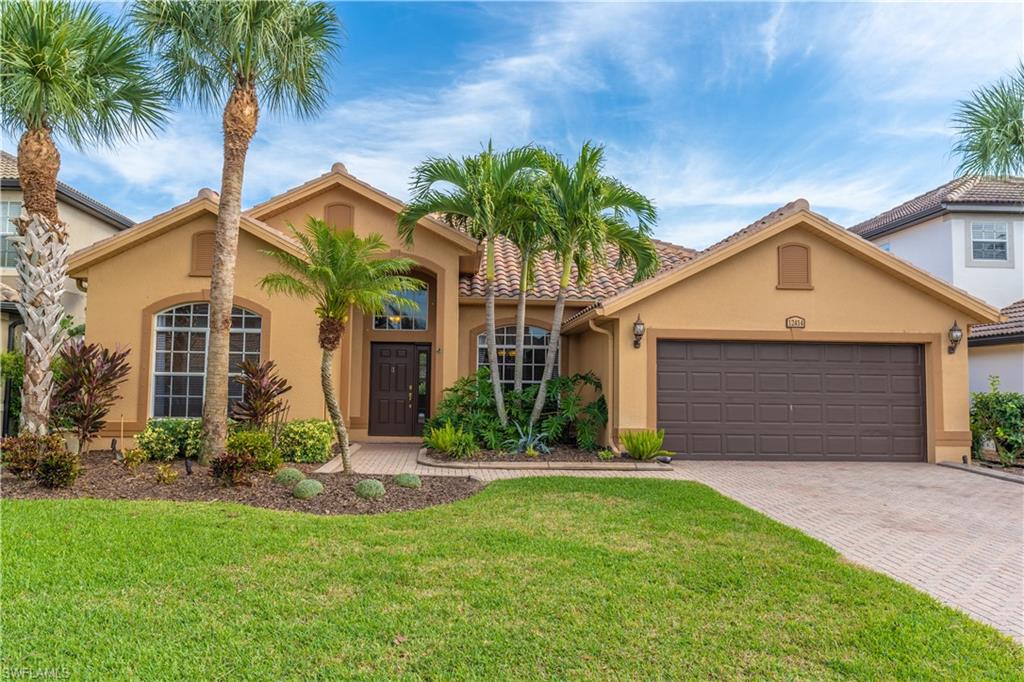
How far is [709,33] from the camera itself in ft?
40.1

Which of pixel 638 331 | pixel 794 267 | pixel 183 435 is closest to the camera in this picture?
pixel 183 435

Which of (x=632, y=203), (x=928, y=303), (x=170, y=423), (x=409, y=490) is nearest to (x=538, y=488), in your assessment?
(x=409, y=490)

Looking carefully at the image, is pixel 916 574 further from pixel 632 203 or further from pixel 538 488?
pixel 632 203

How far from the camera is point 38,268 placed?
9789 millimetres

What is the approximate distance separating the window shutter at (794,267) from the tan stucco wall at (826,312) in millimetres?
138

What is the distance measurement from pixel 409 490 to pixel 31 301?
7269mm

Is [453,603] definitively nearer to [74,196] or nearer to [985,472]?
[985,472]

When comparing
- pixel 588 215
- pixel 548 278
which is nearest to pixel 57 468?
pixel 588 215

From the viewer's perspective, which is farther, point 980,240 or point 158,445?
point 980,240

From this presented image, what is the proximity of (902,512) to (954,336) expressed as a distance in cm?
625

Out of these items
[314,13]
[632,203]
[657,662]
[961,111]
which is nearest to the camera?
[657,662]

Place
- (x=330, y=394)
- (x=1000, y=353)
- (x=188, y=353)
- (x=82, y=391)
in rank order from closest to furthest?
1. (x=330, y=394)
2. (x=82, y=391)
3. (x=188, y=353)
4. (x=1000, y=353)

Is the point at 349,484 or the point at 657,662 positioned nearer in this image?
the point at 657,662

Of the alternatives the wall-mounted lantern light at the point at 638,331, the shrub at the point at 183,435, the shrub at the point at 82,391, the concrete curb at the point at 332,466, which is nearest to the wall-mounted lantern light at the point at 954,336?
the wall-mounted lantern light at the point at 638,331
